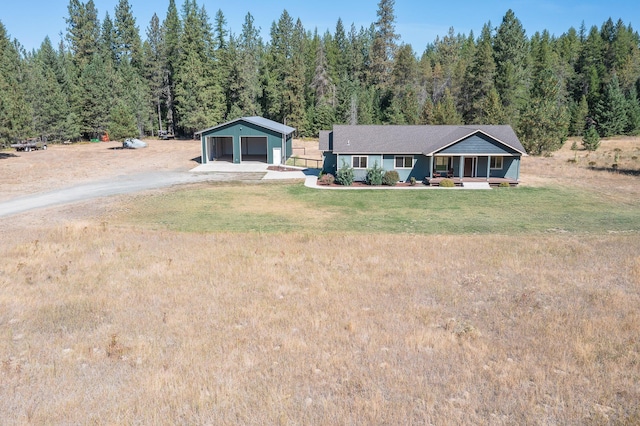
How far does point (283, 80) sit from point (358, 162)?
42.5 metres

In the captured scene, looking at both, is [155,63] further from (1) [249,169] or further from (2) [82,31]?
(1) [249,169]

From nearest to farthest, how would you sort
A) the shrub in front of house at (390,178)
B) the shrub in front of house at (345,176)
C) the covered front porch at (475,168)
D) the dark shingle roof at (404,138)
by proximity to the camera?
1. the shrub in front of house at (345,176)
2. the shrub in front of house at (390,178)
3. the covered front porch at (475,168)
4. the dark shingle roof at (404,138)

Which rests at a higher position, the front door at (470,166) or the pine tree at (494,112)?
the pine tree at (494,112)

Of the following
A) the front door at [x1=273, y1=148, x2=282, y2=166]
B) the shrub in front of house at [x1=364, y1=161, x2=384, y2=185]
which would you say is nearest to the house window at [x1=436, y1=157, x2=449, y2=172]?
the shrub in front of house at [x1=364, y1=161, x2=384, y2=185]

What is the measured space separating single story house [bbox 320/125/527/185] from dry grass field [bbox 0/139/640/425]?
645 inches

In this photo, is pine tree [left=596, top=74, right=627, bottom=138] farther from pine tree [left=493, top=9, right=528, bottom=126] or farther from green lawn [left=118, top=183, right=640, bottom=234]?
green lawn [left=118, top=183, right=640, bottom=234]

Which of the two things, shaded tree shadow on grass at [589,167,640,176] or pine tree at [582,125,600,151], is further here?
pine tree at [582,125,600,151]

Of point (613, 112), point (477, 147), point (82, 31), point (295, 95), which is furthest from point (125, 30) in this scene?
point (613, 112)

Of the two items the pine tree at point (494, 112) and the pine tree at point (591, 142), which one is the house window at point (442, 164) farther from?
the pine tree at point (591, 142)

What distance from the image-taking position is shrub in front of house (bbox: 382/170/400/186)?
3438 cm

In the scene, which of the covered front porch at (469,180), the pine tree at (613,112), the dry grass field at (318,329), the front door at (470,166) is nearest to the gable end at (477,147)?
the front door at (470,166)

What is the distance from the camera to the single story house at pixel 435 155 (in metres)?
34.3

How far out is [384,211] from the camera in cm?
2548

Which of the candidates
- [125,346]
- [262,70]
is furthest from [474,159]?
[262,70]
